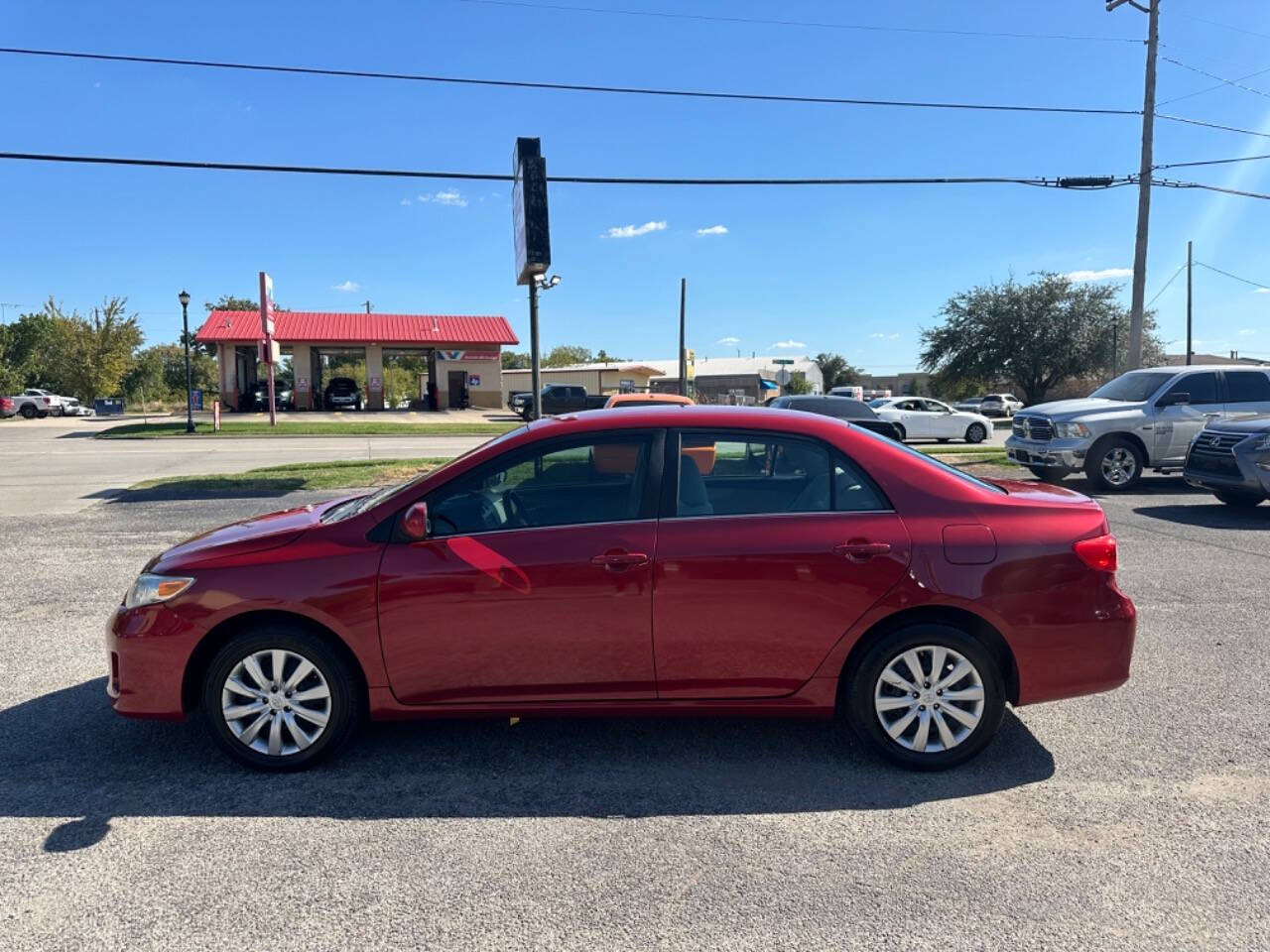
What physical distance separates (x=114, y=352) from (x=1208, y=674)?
59.9 metres

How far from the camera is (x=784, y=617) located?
3.63m

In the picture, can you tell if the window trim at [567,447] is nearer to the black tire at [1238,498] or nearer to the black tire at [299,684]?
the black tire at [299,684]

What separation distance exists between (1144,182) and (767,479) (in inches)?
748

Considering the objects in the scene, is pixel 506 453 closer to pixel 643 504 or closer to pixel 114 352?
pixel 643 504

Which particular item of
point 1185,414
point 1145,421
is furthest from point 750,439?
point 1185,414

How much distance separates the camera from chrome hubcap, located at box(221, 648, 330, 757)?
365cm

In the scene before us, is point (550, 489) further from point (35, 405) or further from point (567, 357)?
point (567, 357)

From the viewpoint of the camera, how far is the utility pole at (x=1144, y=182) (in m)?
18.4

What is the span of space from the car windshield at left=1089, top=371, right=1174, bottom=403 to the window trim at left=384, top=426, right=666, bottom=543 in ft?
37.9

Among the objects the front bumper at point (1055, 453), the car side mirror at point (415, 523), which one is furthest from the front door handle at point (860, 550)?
the front bumper at point (1055, 453)

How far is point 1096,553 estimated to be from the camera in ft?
12.3

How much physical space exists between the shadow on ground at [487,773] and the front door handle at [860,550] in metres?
0.98

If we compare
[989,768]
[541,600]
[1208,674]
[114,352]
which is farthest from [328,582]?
[114,352]

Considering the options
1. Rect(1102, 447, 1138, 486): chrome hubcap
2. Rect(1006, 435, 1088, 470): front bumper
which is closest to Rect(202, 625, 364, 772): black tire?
Rect(1006, 435, 1088, 470): front bumper
